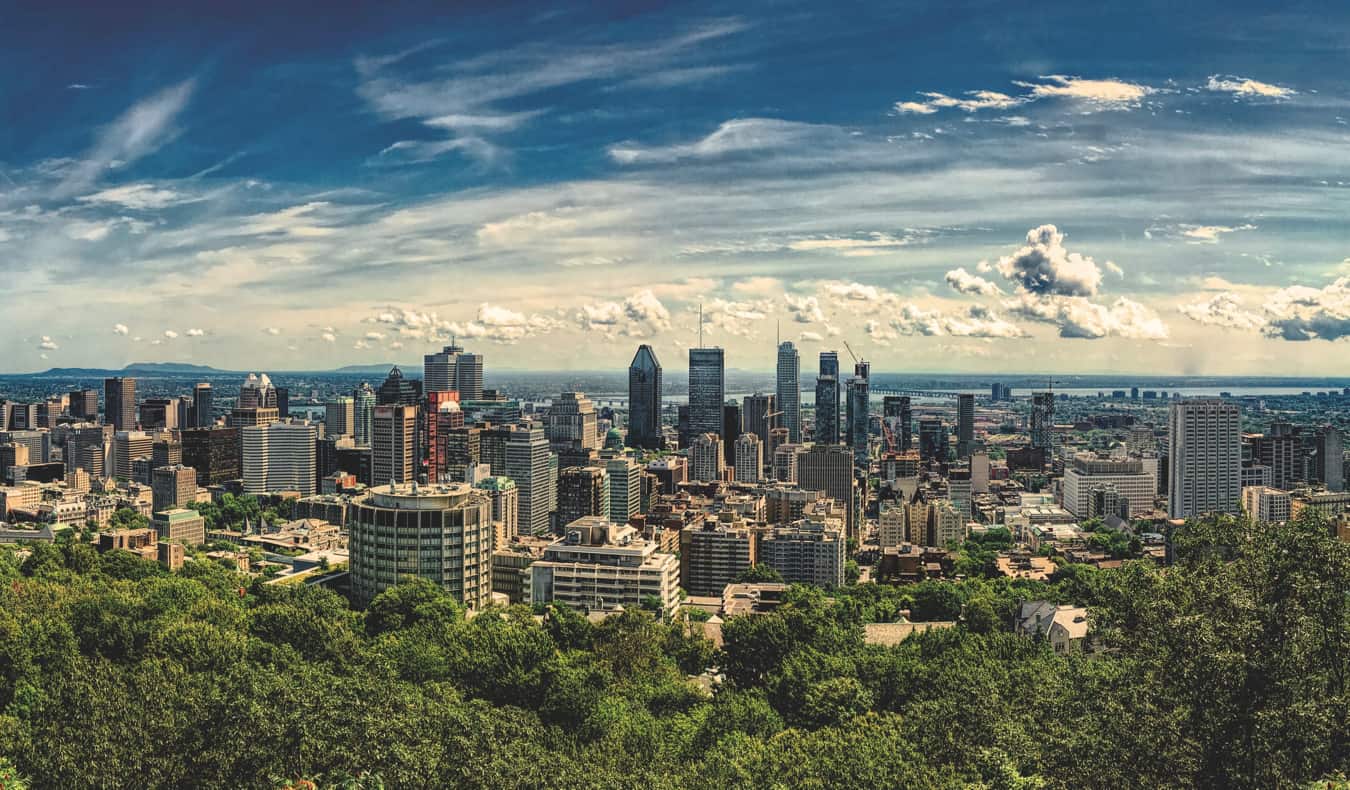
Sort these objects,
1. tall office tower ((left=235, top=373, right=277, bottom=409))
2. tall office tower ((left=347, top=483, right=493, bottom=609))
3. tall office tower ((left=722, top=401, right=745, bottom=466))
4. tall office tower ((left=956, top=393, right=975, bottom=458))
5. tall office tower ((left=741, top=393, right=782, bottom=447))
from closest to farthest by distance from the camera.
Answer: tall office tower ((left=347, top=483, right=493, bottom=609)), tall office tower ((left=235, top=373, right=277, bottom=409)), tall office tower ((left=722, top=401, right=745, bottom=466)), tall office tower ((left=956, top=393, right=975, bottom=458)), tall office tower ((left=741, top=393, right=782, bottom=447))

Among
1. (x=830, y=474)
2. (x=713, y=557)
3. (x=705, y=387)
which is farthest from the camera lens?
(x=705, y=387)

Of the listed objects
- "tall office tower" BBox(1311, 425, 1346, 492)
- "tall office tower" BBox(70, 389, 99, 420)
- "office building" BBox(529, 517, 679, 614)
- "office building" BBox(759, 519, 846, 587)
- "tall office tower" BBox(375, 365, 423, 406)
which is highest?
"tall office tower" BBox(375, 365, 423, 406)

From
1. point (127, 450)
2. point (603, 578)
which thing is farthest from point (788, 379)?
point (603, 578)

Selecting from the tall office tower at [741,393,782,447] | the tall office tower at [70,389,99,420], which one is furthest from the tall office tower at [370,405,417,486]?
the tall office tower at [70,389,99,420]

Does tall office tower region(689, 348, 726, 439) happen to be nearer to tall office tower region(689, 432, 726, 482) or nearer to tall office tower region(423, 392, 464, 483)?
tall office tower region(689, 432, 726, 482)

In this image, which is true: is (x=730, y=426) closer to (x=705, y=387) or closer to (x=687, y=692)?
(x=705, y=387)

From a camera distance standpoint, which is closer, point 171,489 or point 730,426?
point 171,489
